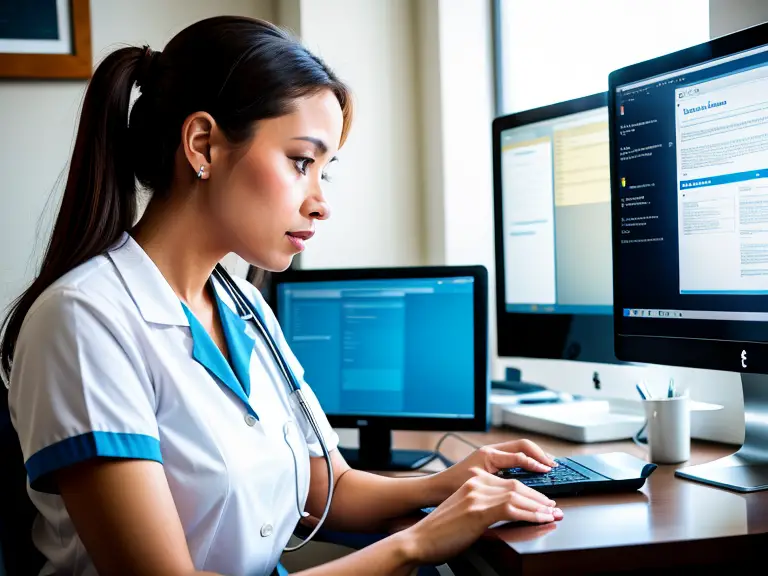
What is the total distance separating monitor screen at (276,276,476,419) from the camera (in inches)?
60.2

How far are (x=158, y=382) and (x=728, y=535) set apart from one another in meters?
0.64

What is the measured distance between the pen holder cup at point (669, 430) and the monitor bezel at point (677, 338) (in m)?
0.11

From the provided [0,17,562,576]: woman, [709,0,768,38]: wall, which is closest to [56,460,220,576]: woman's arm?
[0,17,562,576]: woman

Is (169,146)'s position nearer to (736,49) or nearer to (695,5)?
(736,49)

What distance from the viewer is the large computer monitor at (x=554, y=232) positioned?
1497 mm

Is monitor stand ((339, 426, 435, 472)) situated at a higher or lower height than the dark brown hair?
lower

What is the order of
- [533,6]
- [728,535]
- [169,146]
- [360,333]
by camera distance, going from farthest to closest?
[533,6], [360,333], [169,146], [728,535]

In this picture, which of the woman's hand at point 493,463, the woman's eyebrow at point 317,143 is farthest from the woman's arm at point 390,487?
the woman's eyebrow at point 317,143

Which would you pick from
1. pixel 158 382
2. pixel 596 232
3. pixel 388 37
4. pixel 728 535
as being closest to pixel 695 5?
pixel 596 232

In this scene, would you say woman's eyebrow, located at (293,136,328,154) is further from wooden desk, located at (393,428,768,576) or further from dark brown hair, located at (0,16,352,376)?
wooden desk, located at (393,428,768,576)

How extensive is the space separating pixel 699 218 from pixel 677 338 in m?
0.17

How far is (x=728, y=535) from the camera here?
0.86m

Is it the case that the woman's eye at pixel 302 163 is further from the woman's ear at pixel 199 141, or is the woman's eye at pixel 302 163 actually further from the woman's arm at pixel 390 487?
the woman's arm at pixel 390 487

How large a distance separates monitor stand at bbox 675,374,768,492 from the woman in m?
0.21
